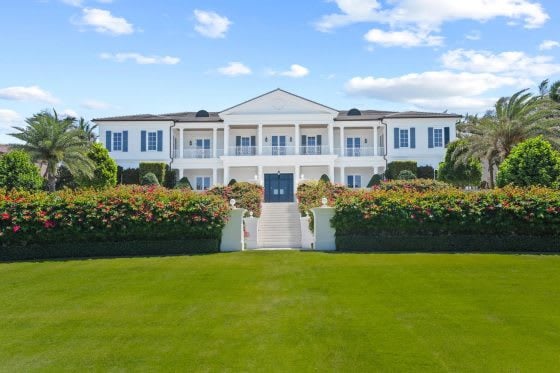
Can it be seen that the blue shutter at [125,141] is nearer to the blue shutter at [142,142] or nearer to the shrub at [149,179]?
the blue shutter at [142,142]

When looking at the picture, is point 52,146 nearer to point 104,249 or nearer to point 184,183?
point 184,183

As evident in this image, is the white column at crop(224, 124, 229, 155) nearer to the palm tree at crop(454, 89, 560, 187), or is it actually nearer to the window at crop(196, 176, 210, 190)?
the window at crop(196, 176, 210, 190)

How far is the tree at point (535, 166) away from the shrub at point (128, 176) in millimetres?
29780

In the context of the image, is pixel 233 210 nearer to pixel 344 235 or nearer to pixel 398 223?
pixel 344 235

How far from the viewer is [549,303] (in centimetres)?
1070

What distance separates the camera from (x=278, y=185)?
148 ft

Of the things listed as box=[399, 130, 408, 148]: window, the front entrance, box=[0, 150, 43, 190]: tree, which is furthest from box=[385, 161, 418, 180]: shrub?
box=[0, 150, 43, 190]: tree

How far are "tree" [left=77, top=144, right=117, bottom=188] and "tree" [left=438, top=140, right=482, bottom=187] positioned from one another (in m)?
23.7

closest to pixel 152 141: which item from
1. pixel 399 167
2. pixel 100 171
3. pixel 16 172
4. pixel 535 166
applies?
pixel 100 171

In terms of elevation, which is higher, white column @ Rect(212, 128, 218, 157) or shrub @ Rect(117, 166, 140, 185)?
white column @ Rect(212, 128, 218, 157)

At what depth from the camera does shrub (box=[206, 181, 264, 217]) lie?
28.8m

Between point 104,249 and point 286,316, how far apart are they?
34.8ft

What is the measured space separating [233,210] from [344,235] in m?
4.44

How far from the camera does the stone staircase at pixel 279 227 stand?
23448 mm
